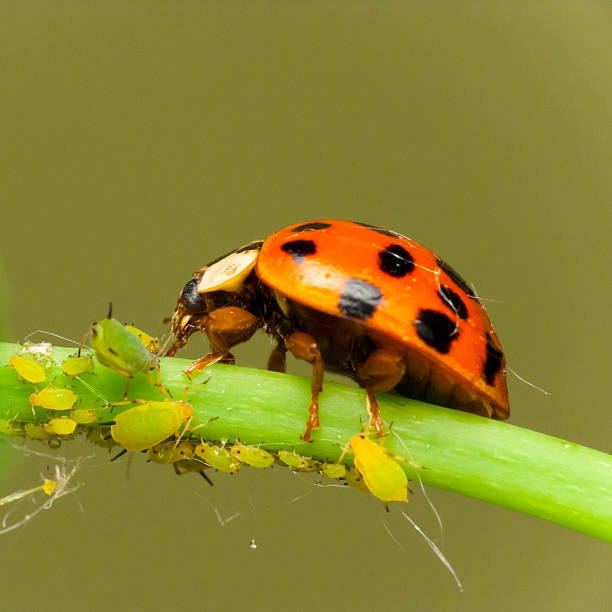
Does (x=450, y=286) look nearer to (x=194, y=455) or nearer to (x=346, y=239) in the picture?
(x=346, y=239)

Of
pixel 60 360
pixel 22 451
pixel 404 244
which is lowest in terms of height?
pixel 22 451

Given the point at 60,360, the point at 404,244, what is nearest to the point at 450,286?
the point at 404,244

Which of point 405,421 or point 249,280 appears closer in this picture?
point 405,421

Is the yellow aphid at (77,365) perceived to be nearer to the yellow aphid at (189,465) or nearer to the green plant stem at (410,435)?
the green plant stem at (410,435)

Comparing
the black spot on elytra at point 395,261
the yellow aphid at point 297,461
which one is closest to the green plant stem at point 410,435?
the yellow aphid at point 297,461

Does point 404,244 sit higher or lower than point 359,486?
higher

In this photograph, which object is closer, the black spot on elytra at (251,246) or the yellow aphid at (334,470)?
the yellow aphid at (334,470)
